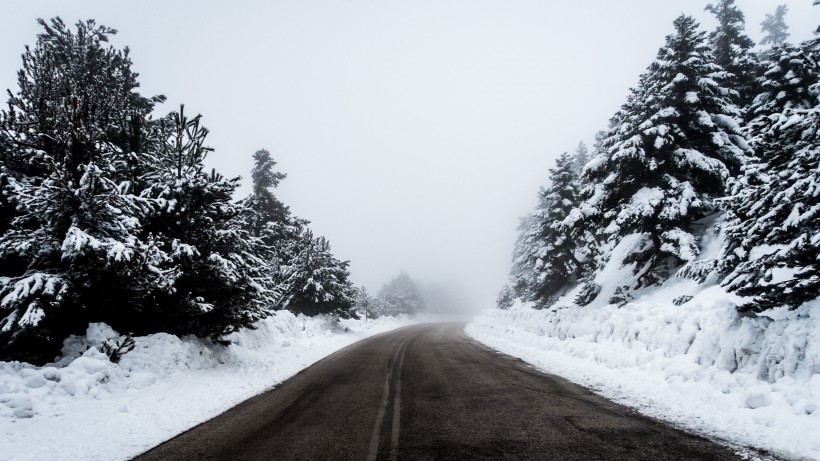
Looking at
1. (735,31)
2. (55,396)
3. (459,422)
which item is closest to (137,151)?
(55,396)

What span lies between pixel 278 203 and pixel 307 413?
25464 millimetres

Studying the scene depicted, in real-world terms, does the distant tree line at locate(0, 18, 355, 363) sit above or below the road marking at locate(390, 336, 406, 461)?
above

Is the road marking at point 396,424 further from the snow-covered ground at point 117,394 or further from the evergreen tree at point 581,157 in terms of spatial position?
the evergreen tree at point 581,157

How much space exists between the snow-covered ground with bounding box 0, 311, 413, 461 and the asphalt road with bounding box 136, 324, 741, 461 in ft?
2.48

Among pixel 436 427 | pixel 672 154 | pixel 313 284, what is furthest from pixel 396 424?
pixel 313 284

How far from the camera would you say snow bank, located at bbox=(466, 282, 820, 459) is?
526cm

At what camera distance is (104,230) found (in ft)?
26.5

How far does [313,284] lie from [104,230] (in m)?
16.4

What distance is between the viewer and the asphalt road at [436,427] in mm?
4699

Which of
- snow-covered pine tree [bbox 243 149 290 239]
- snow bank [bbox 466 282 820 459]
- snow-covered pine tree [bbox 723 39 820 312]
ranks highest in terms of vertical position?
snow-covered pine tree [bbox 243 149 290 239]

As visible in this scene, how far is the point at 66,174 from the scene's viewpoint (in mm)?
7672

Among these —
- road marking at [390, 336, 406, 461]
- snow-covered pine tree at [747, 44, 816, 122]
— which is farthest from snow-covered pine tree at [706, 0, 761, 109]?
road marking at [390, 336, 406, 461]

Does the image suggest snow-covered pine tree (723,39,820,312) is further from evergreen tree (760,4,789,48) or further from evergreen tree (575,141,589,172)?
evergreen tree (760,4,789,48)

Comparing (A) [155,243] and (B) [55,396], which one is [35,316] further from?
(A) [155,243]
